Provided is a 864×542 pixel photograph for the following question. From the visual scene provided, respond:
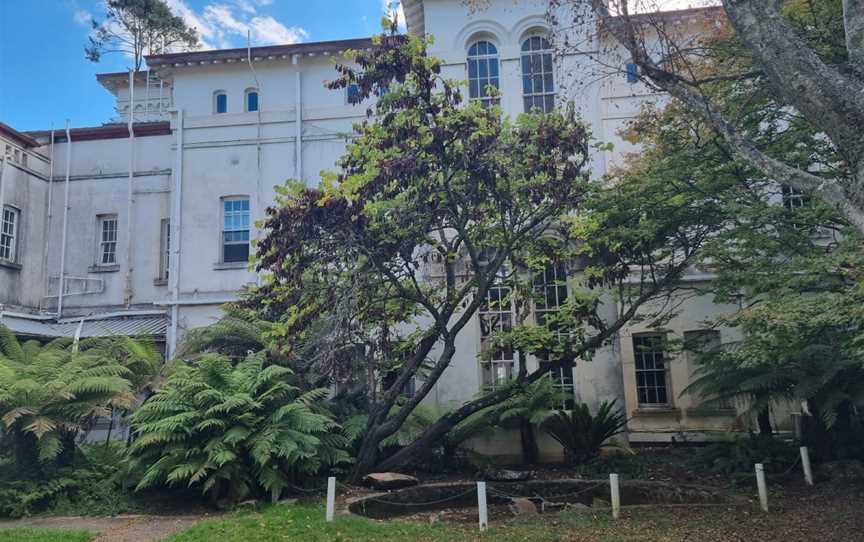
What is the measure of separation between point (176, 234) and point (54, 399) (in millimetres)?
8220

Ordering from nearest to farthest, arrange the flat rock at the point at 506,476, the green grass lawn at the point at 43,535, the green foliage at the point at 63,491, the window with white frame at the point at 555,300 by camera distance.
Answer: the green grass lawn at the point at 43,535
the green foliage at the point at 63,491
the flat rock at the point at 506,476
the window with white frame at the point at 555,300

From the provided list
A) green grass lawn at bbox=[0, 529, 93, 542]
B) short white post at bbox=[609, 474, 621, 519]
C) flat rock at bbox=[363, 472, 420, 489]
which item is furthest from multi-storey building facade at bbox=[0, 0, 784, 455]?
green grass lawn at bbox=[0, 529, 93, 542]

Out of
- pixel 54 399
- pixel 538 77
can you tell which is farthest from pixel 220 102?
pixel 54 399

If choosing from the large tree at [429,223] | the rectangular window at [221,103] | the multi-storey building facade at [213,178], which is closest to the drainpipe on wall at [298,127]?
the multi-storey building facade at [213,178]

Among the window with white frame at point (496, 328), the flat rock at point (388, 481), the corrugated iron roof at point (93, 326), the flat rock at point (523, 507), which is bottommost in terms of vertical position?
the flat rock at point (523, 507)

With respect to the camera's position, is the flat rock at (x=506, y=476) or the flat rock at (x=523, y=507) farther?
the flat rock at (x=506, y=476)

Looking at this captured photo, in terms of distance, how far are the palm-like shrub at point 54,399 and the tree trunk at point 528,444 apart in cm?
738

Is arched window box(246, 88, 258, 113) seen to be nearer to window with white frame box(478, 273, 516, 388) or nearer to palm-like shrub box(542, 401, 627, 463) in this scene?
window with white frame box(478, 273, 516, 388)

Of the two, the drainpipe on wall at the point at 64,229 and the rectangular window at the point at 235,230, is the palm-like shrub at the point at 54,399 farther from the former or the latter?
the drainpipe on wall at the point at 64,229

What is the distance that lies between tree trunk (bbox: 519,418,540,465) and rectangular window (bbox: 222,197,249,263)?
8.76 metres

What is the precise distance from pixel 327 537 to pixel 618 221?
6.92m

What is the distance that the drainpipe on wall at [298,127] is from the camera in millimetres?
17453

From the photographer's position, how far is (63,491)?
9.66 m

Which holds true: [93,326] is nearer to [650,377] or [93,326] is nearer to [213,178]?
[213,178]
